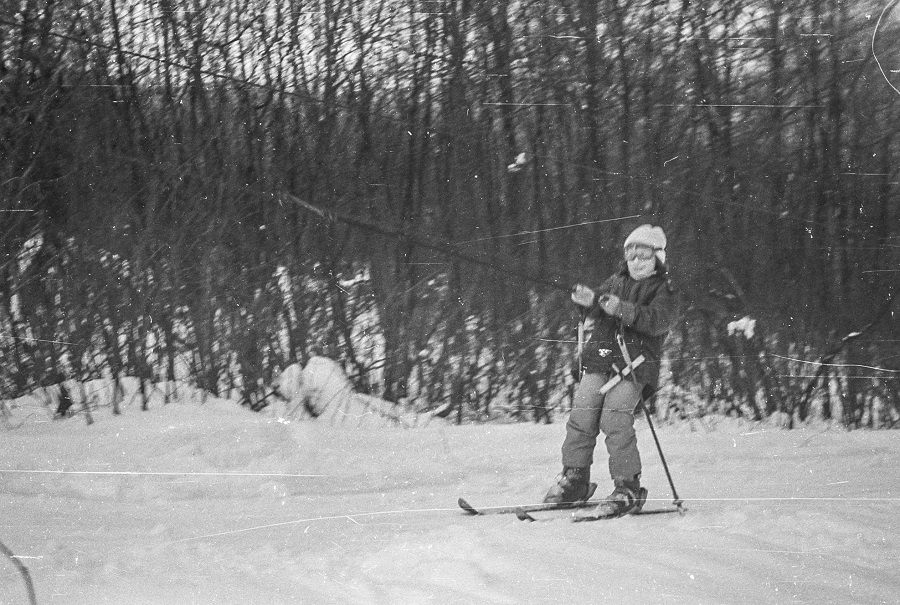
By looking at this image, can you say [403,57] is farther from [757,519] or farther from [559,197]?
[757,519]

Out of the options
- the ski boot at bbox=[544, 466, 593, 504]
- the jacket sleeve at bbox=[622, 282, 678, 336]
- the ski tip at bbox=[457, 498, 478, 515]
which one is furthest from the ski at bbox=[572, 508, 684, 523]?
the jacket sleeve at bbox=[622, 282, 678, 336]

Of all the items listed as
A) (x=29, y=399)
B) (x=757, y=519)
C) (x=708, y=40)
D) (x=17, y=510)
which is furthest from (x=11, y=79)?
(x=757, y=519)

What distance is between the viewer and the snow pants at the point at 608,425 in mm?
3242

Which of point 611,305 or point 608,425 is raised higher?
point 611,305

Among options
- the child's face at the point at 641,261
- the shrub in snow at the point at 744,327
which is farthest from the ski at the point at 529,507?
the shrub in snow at the point at 744,327

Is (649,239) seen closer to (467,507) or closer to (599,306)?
(599,306)

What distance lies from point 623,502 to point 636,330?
660mm

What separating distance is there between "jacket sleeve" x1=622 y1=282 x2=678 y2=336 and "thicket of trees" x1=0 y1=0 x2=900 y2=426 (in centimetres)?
103

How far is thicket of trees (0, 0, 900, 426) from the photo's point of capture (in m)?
4.19

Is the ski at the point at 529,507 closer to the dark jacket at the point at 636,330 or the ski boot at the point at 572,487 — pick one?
the ski boot at the point at 572,487

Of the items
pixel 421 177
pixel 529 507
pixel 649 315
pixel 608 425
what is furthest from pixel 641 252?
pixel 421 177

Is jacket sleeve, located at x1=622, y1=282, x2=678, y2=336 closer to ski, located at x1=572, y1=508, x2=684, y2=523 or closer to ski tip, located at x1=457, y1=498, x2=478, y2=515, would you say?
ski, located at x1=572, y1=508, x2=684, y2=523

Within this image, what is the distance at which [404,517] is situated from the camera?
3.37m

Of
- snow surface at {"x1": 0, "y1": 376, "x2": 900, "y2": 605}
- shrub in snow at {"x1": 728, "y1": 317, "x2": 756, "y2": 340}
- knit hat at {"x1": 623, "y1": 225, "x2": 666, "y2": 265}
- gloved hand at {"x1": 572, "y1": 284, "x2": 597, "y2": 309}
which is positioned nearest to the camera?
snow surface at {"x1": 0, "y1": 376, "x2": 900, "y2": 605}
